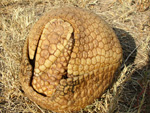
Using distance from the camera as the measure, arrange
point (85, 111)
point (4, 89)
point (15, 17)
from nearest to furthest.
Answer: point (85, 111)
point (4, 89)
point (15, 17)

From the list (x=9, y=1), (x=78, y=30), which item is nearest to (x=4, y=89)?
(x=78, y=30)

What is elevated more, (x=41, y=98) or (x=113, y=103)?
(x=41, y=98)

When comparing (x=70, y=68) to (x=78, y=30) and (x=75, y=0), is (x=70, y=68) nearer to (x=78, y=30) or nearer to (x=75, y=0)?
(x=78, y=30)

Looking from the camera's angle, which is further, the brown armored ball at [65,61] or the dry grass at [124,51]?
the dry grass at [124,51]

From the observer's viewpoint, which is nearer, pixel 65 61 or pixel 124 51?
pixel 65 61
